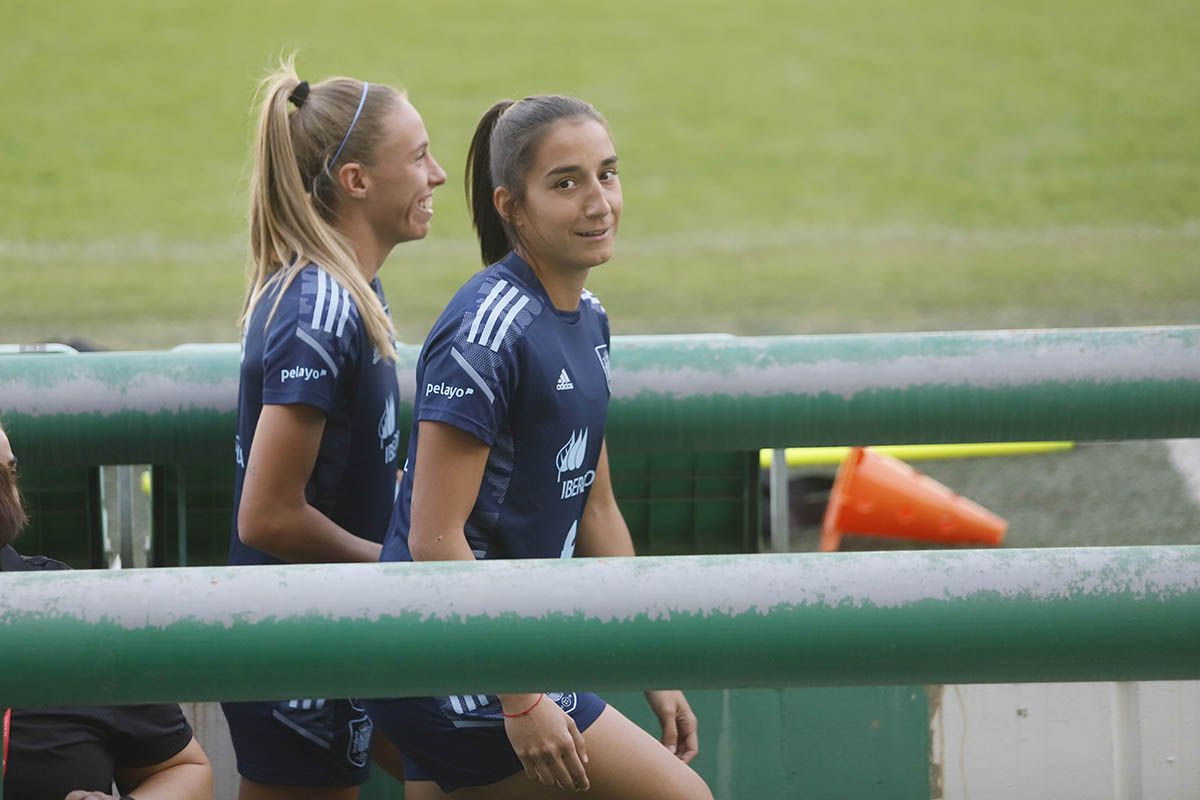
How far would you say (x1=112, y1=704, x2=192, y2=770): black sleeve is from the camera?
6.57ft

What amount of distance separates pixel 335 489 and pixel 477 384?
49cm

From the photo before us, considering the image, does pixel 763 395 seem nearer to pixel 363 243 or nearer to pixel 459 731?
pixel 363 243

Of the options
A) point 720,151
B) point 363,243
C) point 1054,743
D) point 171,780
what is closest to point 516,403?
point 363,243

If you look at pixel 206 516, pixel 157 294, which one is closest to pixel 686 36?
pixel 157 294

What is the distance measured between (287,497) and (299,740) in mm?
387

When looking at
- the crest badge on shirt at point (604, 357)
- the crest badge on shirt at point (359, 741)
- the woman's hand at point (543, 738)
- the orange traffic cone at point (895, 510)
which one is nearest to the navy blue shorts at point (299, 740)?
the crest badge on shirt at point (359, 741)

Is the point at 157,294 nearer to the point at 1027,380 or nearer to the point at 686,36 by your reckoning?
the point at 1027,380

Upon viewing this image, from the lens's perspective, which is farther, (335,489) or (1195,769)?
(1195,769)

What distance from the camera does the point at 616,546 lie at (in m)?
2.28

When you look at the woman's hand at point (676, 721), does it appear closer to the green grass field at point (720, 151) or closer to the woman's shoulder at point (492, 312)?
the woman's shoulder at point (492, 312)

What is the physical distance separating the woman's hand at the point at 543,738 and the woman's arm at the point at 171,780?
1.68 ft

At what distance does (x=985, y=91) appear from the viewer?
17469 millimetres

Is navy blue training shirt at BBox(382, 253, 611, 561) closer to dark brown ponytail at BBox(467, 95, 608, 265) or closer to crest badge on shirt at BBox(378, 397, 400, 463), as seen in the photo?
dark brown ponytail at BBox(467, 95, 608, 265)

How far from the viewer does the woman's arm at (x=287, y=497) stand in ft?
6.78
